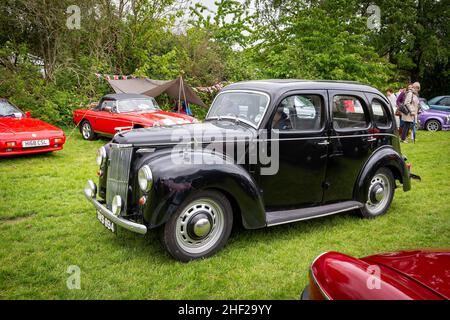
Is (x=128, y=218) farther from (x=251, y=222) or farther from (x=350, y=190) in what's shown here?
(x=350, y=190)

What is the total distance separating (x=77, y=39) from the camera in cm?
A: 1722

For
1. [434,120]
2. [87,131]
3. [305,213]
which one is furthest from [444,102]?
[305,213]

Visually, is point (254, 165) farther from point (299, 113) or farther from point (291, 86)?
point (291, 86)

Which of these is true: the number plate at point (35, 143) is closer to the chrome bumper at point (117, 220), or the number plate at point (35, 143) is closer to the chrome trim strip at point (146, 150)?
the chrome bumper at point (117, 220)

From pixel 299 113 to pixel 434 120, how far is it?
14453 millimetres

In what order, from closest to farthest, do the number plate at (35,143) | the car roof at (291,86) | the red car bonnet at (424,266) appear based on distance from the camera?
the red car bonnet at (424,266)
the car roof at (291,86)
the number plate at (35,143)

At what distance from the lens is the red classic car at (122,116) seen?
10.4 m

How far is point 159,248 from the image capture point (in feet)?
13.8

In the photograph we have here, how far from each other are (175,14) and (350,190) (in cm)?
1752

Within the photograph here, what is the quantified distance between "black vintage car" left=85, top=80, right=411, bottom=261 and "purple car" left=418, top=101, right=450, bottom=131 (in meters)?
12.7

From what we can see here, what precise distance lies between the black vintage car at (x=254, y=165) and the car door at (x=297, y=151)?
0.01 metres

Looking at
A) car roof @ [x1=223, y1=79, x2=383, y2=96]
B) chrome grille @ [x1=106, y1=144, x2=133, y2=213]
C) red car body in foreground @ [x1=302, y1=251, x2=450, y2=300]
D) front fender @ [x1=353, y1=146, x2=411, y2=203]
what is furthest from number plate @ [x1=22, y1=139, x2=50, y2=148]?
red car body in foreground @ [x1=302, y1=251, x2=450, y2=300]

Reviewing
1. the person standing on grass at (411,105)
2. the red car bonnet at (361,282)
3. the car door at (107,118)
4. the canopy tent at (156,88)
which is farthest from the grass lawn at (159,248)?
the canopy tent at (156,88)

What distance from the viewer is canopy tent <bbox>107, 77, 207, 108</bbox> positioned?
48.2 feet
